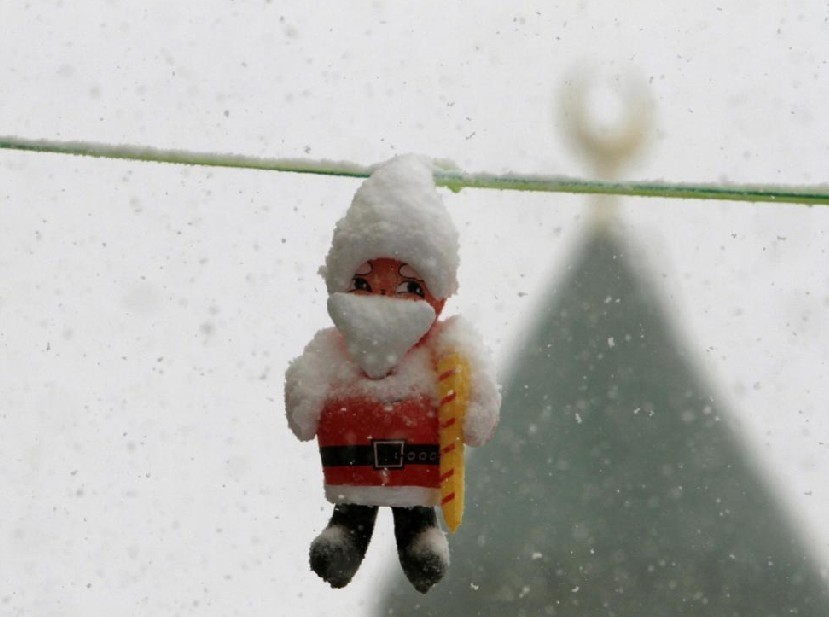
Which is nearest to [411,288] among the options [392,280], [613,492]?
[392,280]

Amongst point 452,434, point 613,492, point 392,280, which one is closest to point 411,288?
point 392,280

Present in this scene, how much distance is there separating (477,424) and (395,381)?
2.8 inches

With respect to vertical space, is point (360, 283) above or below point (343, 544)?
above

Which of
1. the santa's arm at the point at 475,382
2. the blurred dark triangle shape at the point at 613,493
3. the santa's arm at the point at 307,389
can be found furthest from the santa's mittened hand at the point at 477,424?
the blurred dark triangle shape at the point at 613,493

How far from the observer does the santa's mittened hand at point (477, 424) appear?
41.9 inches

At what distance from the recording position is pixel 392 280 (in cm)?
109

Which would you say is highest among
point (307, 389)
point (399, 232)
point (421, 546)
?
point (399, 232)

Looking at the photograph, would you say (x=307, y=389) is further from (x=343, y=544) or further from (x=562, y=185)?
(x=562, y=185)

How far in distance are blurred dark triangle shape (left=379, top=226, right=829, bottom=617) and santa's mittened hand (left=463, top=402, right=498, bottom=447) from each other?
1198 millimetres

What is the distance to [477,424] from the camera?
3.50 feet

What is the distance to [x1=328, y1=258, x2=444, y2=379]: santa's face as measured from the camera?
1068 mm

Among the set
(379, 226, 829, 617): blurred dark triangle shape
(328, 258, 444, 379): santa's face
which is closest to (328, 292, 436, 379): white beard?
(328, 258, 444, 379): santa's face

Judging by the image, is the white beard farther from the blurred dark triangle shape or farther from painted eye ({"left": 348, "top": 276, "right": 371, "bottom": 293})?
the blurred dark triangle shape

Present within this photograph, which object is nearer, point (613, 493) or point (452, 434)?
point (452, 434)
